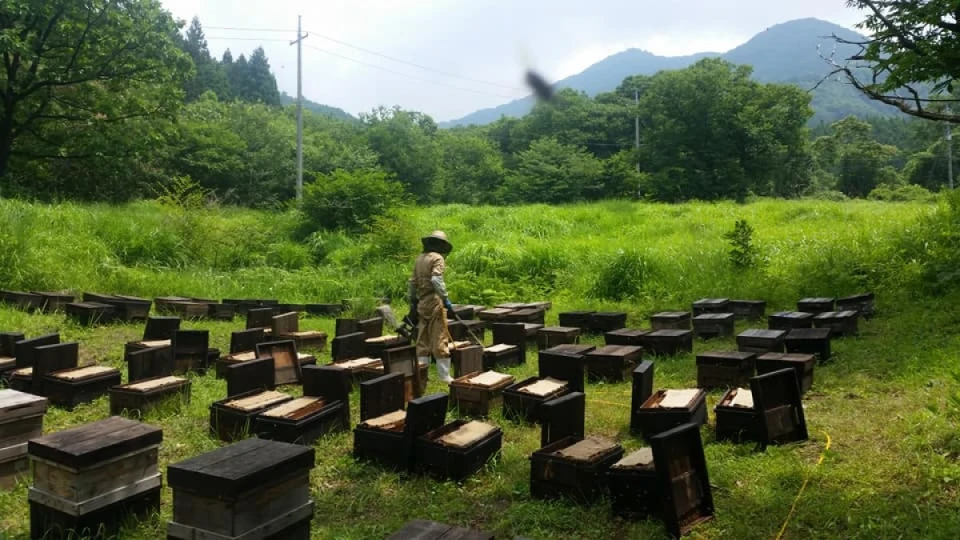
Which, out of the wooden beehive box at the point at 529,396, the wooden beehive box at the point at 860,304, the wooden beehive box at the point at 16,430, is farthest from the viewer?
the wooden beehive box at the point at 860,304

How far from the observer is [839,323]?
27.4 ft

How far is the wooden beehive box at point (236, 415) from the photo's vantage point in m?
5.02

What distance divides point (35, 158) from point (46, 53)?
367 centimetres

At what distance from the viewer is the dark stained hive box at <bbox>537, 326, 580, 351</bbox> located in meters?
8.31

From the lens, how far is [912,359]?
22.8 ft

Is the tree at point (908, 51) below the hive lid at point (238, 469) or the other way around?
the other way around

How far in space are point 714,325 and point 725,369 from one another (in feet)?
9.34

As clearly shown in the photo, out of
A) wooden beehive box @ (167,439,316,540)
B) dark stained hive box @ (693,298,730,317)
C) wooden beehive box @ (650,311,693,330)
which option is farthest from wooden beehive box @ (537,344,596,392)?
dark stained hive box @ (693,298,730,317)

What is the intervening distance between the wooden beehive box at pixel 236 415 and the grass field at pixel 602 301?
0.40 ft

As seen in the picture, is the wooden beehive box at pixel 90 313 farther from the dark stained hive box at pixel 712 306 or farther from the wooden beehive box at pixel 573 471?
the dark stained hive box at pixel 712 306

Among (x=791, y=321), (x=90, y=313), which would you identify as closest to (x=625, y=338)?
(x=791, y=321)

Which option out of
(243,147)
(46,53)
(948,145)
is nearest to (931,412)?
(46,53)

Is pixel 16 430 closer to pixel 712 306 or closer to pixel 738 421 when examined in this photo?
pixel 738 421

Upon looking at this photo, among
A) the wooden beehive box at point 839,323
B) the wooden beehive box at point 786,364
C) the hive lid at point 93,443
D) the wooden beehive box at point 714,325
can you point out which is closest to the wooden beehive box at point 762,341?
the wooden beehive box at point 786,364
